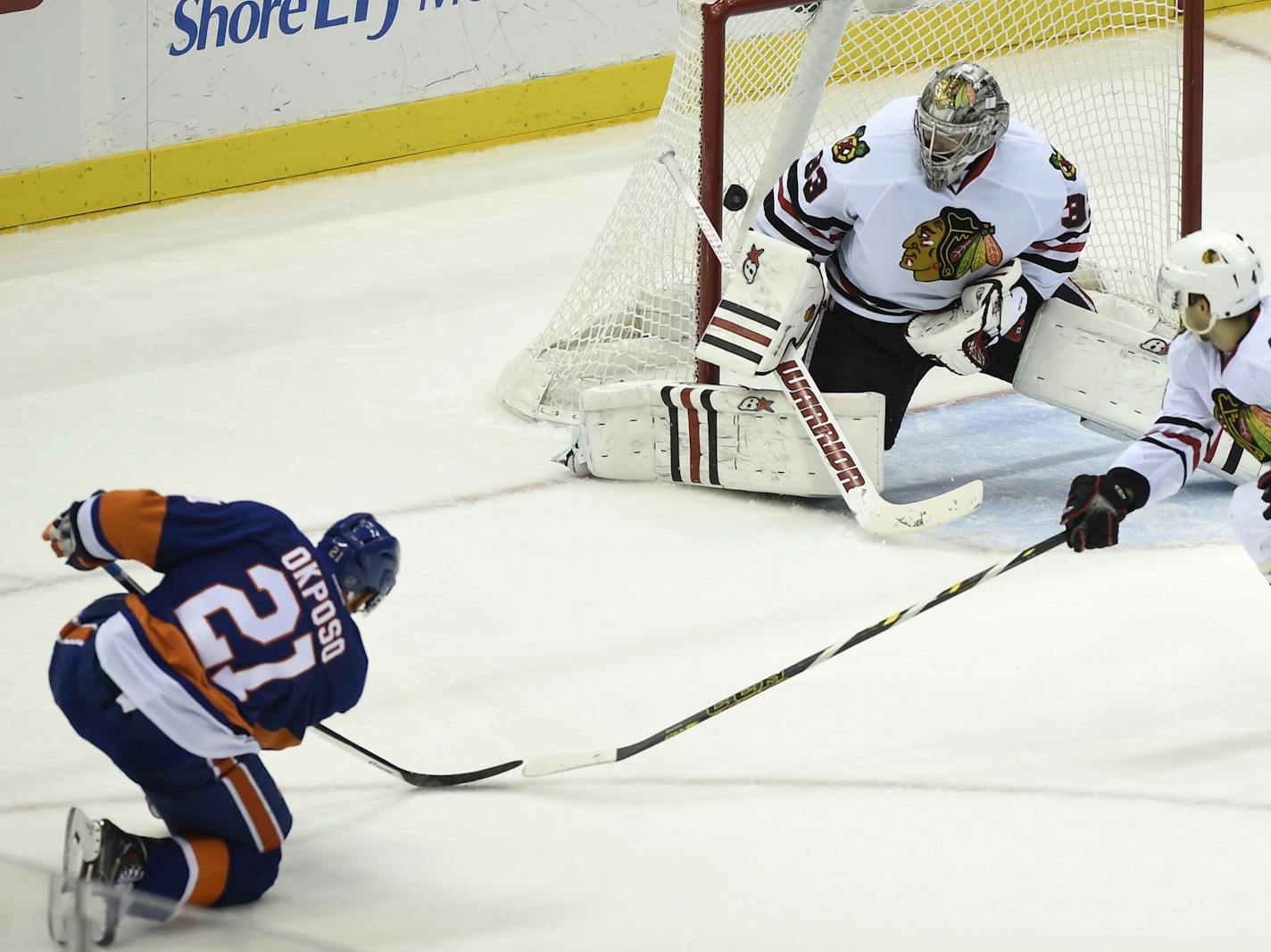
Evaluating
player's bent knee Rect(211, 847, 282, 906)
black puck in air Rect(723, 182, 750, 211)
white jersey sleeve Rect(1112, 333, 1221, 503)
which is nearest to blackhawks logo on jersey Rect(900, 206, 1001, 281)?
black puck in air Rect(723, 182, 750, 211)

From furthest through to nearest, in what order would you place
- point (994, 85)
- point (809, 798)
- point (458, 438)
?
point (458, 438) < point (994, 85) < point (809, 798)

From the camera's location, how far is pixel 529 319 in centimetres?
563

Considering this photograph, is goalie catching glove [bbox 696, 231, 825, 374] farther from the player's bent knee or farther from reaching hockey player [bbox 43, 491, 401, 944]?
the player's bent knee

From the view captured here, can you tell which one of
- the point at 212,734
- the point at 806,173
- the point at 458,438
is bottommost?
the point at 458,438

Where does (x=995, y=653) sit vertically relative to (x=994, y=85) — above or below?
below

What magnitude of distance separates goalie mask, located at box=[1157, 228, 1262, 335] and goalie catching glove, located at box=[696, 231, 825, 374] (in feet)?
3.87

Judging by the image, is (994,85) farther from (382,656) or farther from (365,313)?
(365,313)

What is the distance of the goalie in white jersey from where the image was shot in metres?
4.08

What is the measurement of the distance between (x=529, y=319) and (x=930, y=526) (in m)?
1.74

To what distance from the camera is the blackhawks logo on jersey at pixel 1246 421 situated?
3.23m

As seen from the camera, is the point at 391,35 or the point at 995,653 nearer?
the point at 995,653

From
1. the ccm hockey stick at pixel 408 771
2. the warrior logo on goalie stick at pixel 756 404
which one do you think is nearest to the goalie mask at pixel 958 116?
the warrior logo on goalie stick at pixel 756 404

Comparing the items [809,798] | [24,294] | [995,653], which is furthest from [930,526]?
[24,294]

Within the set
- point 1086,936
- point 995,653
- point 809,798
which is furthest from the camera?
point 995,653
